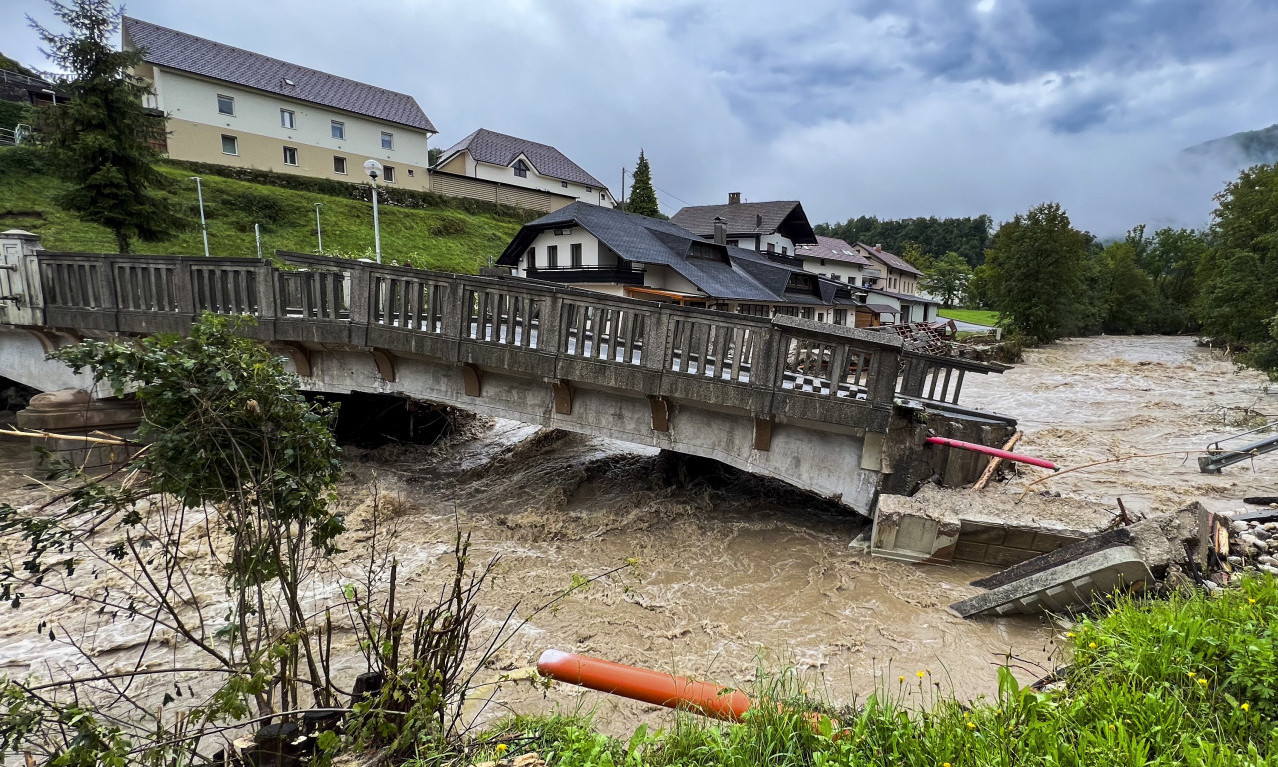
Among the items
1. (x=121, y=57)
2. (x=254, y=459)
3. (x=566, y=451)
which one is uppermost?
(x=121, y=57)

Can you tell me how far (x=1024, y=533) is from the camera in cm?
633

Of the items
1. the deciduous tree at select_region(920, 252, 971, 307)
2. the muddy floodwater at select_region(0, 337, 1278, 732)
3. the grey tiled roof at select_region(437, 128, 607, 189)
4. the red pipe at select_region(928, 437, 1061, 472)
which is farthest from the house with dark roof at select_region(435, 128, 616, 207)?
the deciduous tree at select_region(920, 252, 971, 307)

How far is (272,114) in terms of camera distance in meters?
38.2

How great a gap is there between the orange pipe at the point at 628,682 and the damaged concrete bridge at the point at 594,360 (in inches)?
158

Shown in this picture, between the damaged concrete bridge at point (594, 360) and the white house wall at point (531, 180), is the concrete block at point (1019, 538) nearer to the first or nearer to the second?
the damaged concrete bridge at point (594, 360)

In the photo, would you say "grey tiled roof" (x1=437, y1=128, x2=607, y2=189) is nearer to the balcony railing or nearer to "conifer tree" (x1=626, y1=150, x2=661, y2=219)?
"conifer tree" (x1=626, y1=150, x2=661, y2=219)

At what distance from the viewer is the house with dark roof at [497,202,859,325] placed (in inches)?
1133

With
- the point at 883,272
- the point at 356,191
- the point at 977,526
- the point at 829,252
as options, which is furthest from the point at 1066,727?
the point at 883,272

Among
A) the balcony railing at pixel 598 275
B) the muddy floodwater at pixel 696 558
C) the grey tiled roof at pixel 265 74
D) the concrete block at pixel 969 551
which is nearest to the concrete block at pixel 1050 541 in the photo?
the concrete block at pixel 969 551

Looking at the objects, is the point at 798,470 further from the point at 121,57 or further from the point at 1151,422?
the point at 121,57

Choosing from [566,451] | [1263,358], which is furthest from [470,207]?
[1263,358]

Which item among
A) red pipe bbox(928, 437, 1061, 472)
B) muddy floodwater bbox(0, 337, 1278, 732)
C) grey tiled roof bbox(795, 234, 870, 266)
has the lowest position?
muddy floodwater bbox(0, 337, 1278, 732)

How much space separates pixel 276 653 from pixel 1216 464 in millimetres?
13589

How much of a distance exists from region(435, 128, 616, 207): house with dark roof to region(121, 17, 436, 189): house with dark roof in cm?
319
